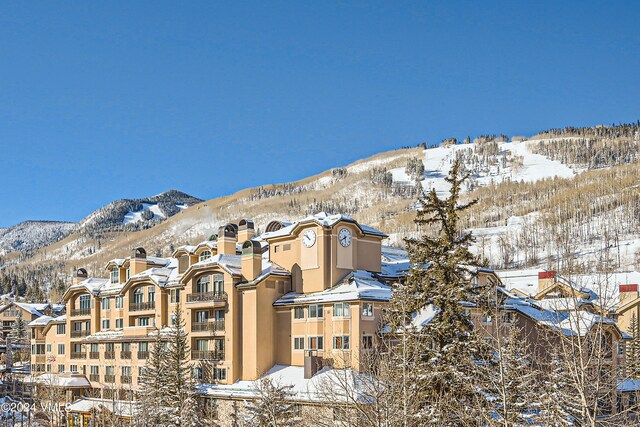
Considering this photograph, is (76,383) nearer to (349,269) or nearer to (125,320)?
(125,320)

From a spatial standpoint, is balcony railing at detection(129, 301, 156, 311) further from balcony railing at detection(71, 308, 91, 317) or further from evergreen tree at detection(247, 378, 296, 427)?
evergreen tree at detection(247, 378, 296, 427)

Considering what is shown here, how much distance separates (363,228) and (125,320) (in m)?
24.5

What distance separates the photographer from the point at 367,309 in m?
45.4

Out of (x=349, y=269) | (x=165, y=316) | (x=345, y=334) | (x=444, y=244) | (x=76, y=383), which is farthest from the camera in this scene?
(x=76, y=383)

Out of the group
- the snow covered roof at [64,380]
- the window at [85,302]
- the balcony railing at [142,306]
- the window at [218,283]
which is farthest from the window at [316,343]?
the window at [85,302]

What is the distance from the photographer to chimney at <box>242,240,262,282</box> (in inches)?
1976

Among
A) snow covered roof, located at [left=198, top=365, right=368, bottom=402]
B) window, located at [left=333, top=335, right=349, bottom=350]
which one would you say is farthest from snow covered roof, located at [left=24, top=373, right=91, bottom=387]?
window, located at [left=333, top=335, right=349, bottom=350]

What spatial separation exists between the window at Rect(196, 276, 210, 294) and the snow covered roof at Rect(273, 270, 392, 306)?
6.04 meters

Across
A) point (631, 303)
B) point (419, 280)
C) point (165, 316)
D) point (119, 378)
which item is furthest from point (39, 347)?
point (631, 303)

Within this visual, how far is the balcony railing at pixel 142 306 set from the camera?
59.1 meters

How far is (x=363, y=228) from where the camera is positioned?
5209cm

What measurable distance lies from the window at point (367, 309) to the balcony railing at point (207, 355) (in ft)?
41.3

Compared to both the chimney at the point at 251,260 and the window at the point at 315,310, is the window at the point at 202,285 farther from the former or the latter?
the window at the point at 315,310

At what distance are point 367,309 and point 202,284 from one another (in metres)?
14.7
